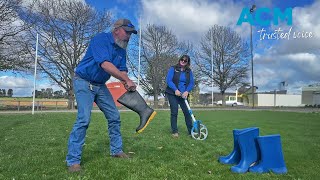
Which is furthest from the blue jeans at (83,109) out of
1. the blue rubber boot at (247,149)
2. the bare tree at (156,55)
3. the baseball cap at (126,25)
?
the bare tree at (156,55)

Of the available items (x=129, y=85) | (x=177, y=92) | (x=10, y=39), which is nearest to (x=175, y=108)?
(x=177, y=92)

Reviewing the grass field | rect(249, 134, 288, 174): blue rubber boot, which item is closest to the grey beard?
the grass field

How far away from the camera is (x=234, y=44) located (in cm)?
5197

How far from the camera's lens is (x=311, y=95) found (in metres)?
61.1

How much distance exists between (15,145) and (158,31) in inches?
1568

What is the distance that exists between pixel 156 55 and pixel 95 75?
3994cm

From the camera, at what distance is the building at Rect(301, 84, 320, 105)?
187 feet

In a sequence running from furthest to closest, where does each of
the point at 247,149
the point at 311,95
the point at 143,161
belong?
the point at 311,95 < the point at 143,161 < the point at 247,149

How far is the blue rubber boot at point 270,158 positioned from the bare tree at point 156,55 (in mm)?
38442

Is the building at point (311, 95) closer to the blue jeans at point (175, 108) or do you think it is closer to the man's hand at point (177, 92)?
the blue jeans at point (175, 108)

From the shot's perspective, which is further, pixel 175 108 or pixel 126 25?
pixel 175 108

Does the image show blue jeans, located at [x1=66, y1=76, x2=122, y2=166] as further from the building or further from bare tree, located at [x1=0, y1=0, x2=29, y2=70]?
the building

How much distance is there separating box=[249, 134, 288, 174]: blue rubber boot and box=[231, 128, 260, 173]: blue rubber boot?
11cm

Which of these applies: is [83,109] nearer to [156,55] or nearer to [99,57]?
[99,57]
